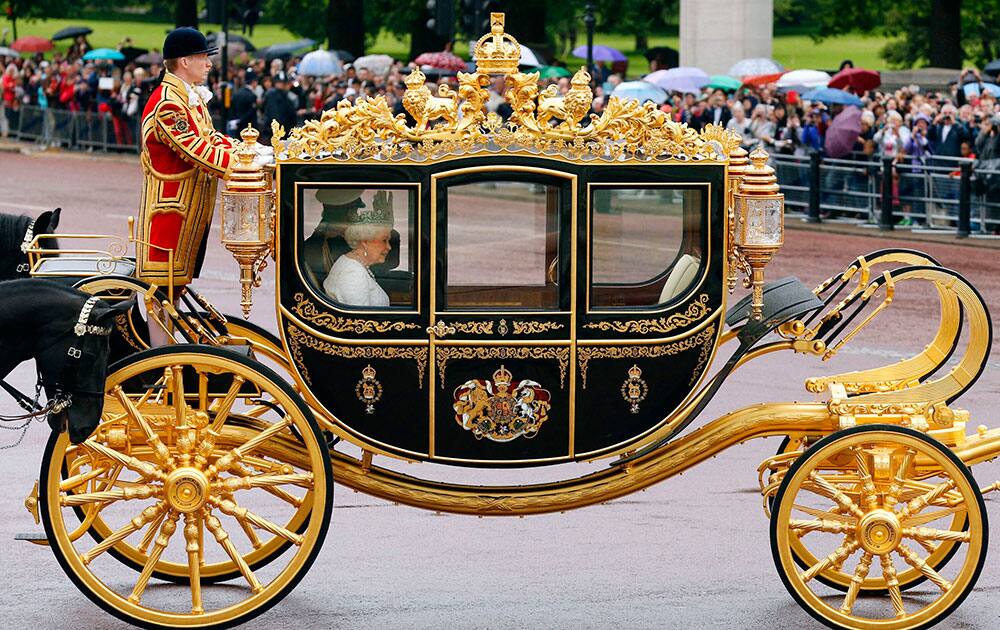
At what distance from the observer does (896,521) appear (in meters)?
6.60

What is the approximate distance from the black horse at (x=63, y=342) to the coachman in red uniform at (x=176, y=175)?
32.6 inches

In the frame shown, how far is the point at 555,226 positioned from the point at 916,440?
5.53 ft

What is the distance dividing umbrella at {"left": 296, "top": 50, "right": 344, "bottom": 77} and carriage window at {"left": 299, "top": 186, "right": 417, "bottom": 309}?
25.8 m

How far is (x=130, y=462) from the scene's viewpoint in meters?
6.55

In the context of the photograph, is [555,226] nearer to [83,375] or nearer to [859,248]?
[83,375]

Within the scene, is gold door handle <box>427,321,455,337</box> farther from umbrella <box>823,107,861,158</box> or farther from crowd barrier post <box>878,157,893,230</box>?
umbrella <box>823,107,861,158</box>

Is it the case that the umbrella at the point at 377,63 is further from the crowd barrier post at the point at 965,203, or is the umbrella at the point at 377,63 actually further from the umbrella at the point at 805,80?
the crowd barrier post at the point at 965,203

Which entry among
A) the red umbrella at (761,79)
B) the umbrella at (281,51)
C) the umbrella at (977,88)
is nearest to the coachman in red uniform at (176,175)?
the umbrella at (977,88)

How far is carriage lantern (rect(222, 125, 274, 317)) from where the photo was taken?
675 cm

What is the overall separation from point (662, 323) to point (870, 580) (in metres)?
1.49

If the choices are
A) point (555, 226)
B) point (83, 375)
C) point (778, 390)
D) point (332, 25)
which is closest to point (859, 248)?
point (778, 390)

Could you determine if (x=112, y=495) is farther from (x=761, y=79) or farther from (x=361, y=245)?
(x=761, y=79)

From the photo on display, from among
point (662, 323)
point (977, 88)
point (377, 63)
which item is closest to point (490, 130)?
point (662, 323)

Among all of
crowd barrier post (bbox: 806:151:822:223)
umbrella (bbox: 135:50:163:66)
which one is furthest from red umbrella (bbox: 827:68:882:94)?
umbrella (bbox: 135:50:163:66)
